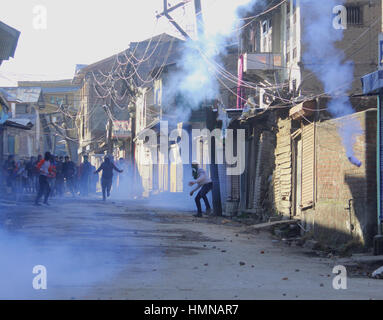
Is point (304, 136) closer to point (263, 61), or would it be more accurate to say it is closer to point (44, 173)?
point (263, 61)

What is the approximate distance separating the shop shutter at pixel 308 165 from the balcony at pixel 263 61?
24.7 feet

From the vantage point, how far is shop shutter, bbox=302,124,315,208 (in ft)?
53.0

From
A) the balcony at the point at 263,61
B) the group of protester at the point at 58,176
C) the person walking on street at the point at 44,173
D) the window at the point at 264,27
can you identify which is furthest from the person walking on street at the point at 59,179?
the window at the point at 264,27

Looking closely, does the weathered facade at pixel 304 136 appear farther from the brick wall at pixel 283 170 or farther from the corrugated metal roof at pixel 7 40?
the corrugated metal roof at pixel 7 40

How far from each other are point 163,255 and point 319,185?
567 centimetres

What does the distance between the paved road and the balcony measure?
929 centimetres

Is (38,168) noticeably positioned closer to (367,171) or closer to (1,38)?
(1,38)

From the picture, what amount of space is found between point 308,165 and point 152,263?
26.0 ft

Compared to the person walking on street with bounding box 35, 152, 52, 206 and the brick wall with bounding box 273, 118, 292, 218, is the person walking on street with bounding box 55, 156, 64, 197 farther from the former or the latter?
the brick wall with bounding box 273, 118, 292, 218

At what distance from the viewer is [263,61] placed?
2459 centimetres

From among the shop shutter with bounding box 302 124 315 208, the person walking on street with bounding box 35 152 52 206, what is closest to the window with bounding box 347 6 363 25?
the shop shutter with bounding box 302 124 315 208

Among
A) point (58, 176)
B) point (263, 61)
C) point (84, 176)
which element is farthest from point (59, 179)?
point (263, 61)

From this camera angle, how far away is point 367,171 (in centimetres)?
1247

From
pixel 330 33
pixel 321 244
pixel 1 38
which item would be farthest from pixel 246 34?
pixel 321 244
